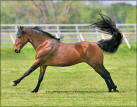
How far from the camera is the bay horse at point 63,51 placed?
13.4 meters

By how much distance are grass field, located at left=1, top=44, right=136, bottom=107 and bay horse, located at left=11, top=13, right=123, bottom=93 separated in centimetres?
63

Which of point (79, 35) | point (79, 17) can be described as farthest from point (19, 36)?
point (79, 17)

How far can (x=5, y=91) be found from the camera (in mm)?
13477

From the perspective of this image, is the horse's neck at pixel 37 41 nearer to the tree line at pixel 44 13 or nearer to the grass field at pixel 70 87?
the grass field at pixel 70 87

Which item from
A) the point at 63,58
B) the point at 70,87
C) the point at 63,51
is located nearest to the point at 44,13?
the point at 70,87

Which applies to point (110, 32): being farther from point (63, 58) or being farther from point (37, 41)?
point (37, 41)

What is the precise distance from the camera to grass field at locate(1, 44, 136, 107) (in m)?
11.5

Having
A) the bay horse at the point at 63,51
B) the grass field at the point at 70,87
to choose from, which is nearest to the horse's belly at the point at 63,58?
Answer: the bay horse at the point at 63,51

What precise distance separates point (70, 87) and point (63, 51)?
164cm

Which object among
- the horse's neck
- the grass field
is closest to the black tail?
the grass field

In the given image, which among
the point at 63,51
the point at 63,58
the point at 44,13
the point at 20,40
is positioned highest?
the point at 20,40

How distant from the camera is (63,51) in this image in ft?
44.1

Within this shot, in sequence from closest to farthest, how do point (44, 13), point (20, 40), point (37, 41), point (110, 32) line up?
point (20, 40), point (37, 41), point (110, 32), point (44, 13)

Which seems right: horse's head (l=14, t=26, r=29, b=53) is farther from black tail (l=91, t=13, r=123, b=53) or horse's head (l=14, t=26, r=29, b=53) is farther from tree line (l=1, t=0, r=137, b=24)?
tree line (l=1, t=0, r=137, b=24)
